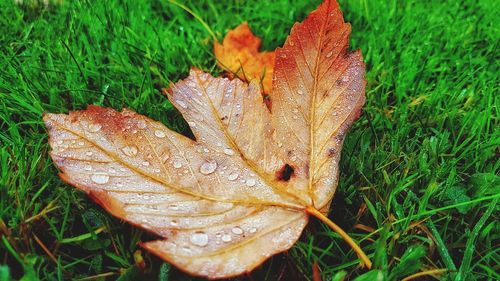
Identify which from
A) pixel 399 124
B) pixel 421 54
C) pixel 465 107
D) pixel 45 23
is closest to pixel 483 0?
pixel 421 54

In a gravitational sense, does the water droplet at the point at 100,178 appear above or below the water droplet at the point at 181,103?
below

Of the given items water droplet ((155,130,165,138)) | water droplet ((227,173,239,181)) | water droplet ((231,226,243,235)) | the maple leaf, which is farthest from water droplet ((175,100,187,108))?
water droplet ((231,226,243,235))

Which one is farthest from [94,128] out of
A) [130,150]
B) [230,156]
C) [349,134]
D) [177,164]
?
[349,134]

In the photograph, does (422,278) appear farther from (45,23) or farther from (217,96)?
(45,23)

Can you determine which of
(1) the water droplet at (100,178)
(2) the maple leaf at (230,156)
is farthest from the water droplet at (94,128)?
(1) the water droplet at (100,178)

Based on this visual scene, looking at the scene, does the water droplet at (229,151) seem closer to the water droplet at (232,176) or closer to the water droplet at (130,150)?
the water droplet at (232,176)

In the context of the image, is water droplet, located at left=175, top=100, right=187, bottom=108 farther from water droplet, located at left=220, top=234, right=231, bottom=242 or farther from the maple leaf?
water droplet, located at left=220, top=234, right=231, bottom=242

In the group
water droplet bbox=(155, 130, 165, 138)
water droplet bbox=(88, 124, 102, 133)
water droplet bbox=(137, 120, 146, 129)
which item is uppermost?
water droplet bbox=(88, 124, 102, 133)

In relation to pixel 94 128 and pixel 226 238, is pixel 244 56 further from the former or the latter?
pixel 226 238

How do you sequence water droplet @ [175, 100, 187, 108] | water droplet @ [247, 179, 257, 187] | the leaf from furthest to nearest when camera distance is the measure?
the leaf → water droplet @ [175, 100, 187, 108] → water droplet @ [247, 179, 257, 187]
